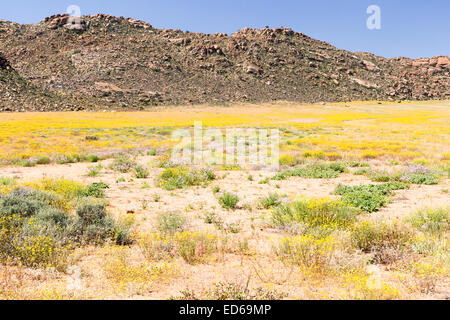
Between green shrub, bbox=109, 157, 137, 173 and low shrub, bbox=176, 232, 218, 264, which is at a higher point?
green shrub, bbox=109, 157, 137, 173

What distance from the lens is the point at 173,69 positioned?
9781 centimetres

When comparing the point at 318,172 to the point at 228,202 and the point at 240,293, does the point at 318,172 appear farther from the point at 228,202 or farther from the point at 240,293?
the point at 240,293

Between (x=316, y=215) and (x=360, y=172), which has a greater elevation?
(x=316, y=215)

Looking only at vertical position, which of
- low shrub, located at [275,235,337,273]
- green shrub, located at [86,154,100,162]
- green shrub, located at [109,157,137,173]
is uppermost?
green shrub, located at [86,154,100,162]

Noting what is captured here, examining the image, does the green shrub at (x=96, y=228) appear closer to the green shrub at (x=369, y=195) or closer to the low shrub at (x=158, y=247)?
the low shrub at (x=158, y=247)

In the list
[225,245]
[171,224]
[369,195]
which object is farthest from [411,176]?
[171,224]

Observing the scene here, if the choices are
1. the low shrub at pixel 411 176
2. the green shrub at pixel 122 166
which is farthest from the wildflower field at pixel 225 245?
the green shrub at pixel 122 166

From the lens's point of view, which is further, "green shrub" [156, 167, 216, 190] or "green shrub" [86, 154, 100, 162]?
"green shrub" [86, 154, 100, 162]

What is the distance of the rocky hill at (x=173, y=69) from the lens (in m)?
78.0

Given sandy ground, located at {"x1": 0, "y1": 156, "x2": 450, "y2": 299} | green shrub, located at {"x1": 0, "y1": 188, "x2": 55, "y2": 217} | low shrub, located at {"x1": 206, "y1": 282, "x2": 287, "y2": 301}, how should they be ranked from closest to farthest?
low shrub, located at {"x1": 206, "y1": 282, "x2": 287, "y2": 301}
sandy ground, located at {"x1": 0, "y1": 156, "x2": 450, "y2": 299}
green shrub, located at {"x1": 0, "y1": 188, "x2": 55, "y2": 217}

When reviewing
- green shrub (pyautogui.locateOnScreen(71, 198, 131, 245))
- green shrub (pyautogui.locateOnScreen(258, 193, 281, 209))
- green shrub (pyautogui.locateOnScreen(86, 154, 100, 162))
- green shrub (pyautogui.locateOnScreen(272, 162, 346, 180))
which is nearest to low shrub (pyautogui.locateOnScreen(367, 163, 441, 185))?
green shrub (pyautogui.locateOnScreen(272, 162, 346, 180))

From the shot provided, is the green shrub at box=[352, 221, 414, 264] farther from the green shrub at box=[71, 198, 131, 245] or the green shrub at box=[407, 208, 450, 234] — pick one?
the green shrub at box=[71, 198, 131, 245]

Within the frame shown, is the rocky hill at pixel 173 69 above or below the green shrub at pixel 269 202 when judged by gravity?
above

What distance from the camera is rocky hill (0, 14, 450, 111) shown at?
256 ft
